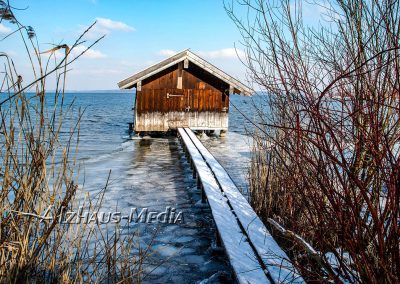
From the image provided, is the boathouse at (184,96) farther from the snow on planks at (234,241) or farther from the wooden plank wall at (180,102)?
the snow on planks at (234,241)

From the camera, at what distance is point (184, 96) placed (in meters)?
14.4

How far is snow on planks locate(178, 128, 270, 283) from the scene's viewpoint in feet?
9.20

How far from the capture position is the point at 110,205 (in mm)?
5914

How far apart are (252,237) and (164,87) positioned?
1143cm

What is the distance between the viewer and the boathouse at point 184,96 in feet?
45.8

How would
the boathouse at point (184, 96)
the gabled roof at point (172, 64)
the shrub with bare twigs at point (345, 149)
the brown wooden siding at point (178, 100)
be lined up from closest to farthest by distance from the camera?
the shrub with bare twigs at point (345, 149) → the gabled roof at point (172, 64) → the boathouse at point (184, 96) → the brown wooden siding at point (178, 100)

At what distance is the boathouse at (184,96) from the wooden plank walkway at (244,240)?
28.7 feet

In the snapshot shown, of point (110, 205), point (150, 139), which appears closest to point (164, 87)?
point (150, 139)

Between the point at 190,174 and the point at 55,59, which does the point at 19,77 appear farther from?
the point at 190,174

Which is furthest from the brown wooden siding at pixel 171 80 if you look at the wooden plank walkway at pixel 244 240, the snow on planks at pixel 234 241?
the snow on planks at pixel 234 241

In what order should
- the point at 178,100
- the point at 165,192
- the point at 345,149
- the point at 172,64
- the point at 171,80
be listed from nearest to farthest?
the point at 345,149, the point at 165,192, the point at 172,64, the point at 171,80, the point at 178,100

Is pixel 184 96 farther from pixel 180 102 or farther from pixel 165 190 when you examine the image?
pixel 165 190

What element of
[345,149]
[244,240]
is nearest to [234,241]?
[244,240]

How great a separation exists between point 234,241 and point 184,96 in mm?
11441
